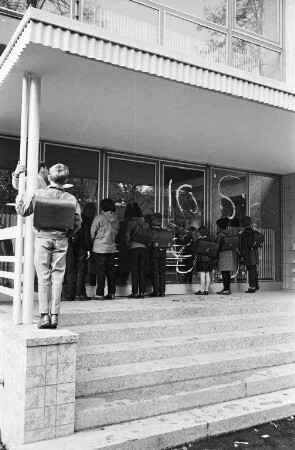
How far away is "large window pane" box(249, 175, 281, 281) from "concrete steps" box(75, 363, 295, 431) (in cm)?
580

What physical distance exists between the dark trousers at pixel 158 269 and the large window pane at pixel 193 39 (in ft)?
13.1

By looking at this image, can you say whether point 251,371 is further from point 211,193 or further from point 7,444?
point 211,193

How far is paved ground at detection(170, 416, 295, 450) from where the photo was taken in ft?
13.9

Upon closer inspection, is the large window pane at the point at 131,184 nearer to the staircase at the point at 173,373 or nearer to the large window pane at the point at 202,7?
the staircase at the point at 173,373

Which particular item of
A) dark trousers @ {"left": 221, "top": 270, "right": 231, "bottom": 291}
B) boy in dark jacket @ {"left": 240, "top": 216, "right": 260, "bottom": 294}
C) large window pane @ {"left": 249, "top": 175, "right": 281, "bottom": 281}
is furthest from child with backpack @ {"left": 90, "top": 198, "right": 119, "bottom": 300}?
large window pane @ {"left": 249, "top": 175, "right": 281, "bottom": 281}

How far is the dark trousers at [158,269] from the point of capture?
8.44 m

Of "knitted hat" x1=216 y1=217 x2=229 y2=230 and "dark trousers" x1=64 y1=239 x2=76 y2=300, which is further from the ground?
"knitted hat" x1=216 y1=217 x2=229 y2=230

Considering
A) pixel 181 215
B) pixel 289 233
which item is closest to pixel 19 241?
pixel 181 215

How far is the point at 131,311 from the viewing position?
20.2ft

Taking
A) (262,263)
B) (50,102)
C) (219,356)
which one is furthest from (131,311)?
(262,263)

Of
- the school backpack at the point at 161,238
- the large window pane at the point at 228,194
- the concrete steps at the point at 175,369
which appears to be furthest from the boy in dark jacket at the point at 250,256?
the concrete steps at the point at 175,369

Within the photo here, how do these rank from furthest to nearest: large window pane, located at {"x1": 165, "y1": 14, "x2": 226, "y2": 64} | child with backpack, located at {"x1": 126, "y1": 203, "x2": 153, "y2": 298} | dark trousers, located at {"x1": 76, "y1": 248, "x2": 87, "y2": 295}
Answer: large window pane, located at {"x1": 165, "y1": 14, "x2": 226, "y2": 64}
child with backpack, located at {"x1": 126, "y1": 203, "x2": 153, "y2": 298}
dark trousers, located at {"x1": 76, "y1": 248, "x2": 87, "y2": 295}

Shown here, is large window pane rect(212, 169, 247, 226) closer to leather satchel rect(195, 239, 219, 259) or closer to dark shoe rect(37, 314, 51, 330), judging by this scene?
leather satchel rect(195, 239, 219, 259)

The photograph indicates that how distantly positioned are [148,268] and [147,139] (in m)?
2.54
